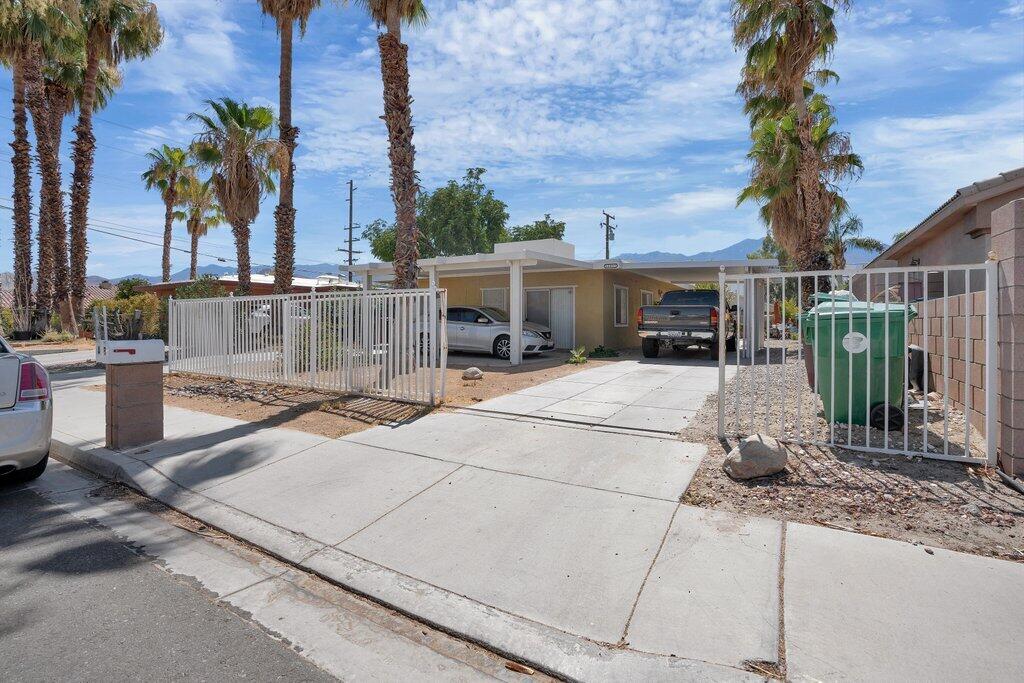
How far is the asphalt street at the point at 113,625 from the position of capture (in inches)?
103

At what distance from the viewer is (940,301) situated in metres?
6.95

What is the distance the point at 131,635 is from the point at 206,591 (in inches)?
20.0

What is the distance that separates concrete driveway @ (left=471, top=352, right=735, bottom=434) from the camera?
6799 mm

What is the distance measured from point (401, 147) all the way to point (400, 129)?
0.34 meters

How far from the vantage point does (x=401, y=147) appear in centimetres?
1095

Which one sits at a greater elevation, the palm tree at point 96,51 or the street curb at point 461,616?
the palm tree at point 96,51

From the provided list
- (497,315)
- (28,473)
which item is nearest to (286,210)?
(497,315)

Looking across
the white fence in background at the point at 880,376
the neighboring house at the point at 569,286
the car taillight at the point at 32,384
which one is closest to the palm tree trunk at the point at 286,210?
the neighboring house at the point at 569,286

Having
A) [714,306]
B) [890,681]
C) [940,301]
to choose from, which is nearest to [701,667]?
[890,681]

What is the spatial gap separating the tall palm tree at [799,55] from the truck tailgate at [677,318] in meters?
5.00

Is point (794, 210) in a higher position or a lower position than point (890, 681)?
higher

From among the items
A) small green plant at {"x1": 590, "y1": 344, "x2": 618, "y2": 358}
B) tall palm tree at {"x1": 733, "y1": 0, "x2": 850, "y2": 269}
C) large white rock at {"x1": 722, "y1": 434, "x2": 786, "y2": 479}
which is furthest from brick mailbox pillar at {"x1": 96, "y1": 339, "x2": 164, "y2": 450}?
tall palm tree at {"x1": 733, "y1": 0, "x2": 850, "y2": 269}

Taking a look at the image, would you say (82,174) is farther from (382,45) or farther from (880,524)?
(880,524)

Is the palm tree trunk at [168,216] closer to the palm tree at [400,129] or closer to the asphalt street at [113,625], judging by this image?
the palm tree at [400,129]
